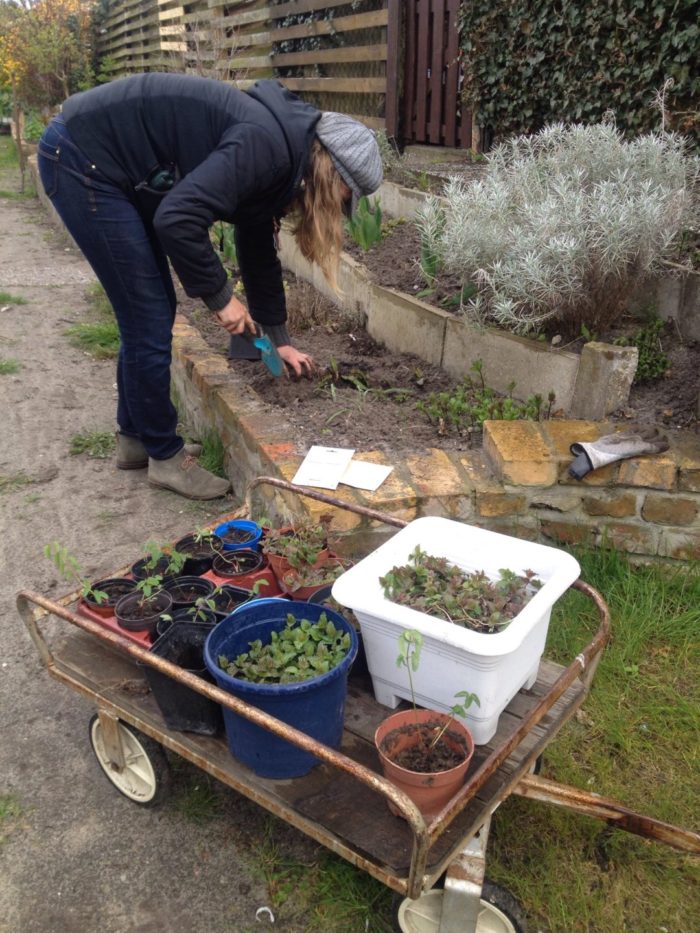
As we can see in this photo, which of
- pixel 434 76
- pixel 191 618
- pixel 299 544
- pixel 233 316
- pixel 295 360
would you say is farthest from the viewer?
pixel 434 76

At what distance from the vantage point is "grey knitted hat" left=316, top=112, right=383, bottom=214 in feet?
8.58

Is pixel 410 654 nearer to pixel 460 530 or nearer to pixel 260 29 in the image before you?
pixel 460 530

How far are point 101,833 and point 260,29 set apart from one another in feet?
32.1

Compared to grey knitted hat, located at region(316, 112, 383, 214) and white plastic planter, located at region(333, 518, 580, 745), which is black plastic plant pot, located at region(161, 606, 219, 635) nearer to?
white plastic planter, located at region(333, 518, 580, 745)

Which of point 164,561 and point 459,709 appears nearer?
point 459,709

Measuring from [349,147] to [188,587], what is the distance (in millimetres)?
1499

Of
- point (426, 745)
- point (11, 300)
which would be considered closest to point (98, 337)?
point (11, 300)

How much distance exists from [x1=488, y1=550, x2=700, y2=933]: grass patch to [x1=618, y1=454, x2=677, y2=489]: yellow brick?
290 millimetres

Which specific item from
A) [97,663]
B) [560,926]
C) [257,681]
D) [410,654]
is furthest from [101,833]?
[560,926]

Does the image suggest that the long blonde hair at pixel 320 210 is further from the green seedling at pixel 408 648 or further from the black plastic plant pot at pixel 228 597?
the green seedling at pixel 408 648

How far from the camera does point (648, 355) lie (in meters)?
3.16

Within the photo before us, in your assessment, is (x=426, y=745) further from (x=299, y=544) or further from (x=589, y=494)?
(x=589, y=494)

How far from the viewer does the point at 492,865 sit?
6.31 feet

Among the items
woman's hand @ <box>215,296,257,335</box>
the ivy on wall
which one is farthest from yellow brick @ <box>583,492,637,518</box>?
the ivy on wall
